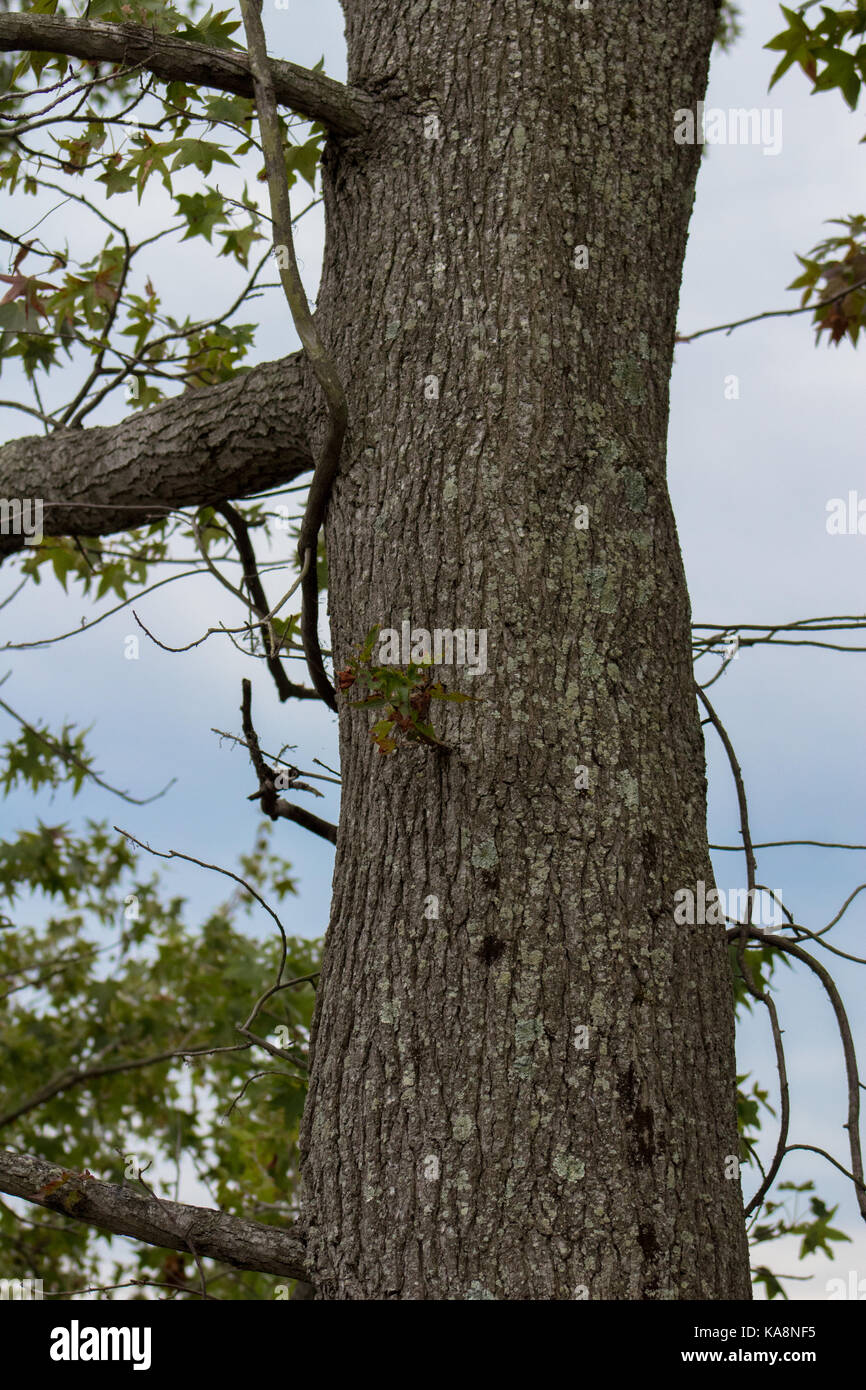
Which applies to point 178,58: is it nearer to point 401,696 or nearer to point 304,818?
point 401,696

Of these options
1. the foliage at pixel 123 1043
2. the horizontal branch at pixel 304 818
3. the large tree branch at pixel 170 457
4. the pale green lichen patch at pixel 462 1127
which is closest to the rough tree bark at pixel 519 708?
the pale green lichen patch at pixel 462 1127

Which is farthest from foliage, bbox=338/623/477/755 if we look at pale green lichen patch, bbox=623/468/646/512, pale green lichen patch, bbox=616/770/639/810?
pale green lichen patch, bbox=623/468/646/512

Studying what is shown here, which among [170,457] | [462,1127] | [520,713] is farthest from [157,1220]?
[170,457]

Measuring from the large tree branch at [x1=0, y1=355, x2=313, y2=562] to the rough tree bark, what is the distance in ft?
0.40

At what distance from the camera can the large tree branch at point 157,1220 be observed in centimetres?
197

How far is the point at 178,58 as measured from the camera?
244 cm

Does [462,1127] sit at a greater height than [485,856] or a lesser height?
lesser

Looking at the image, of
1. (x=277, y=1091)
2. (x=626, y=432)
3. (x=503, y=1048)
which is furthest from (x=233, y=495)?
(x=277, y=1091)

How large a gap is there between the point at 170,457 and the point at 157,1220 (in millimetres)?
1626

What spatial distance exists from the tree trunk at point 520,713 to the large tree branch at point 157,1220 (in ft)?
0.33

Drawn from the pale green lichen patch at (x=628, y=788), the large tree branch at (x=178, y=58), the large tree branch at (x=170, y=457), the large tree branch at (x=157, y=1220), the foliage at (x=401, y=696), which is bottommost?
the large tree branch at (x=157, y=1220)

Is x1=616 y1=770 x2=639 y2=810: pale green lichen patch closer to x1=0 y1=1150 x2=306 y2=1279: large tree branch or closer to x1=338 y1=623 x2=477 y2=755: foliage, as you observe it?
x1=338 y1=623 x2=477 y2=755: foliage

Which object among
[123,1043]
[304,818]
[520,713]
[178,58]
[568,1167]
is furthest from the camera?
[123,1043]

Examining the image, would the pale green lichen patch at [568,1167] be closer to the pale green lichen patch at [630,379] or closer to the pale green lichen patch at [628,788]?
the pale green lichen patch at [628,788]
